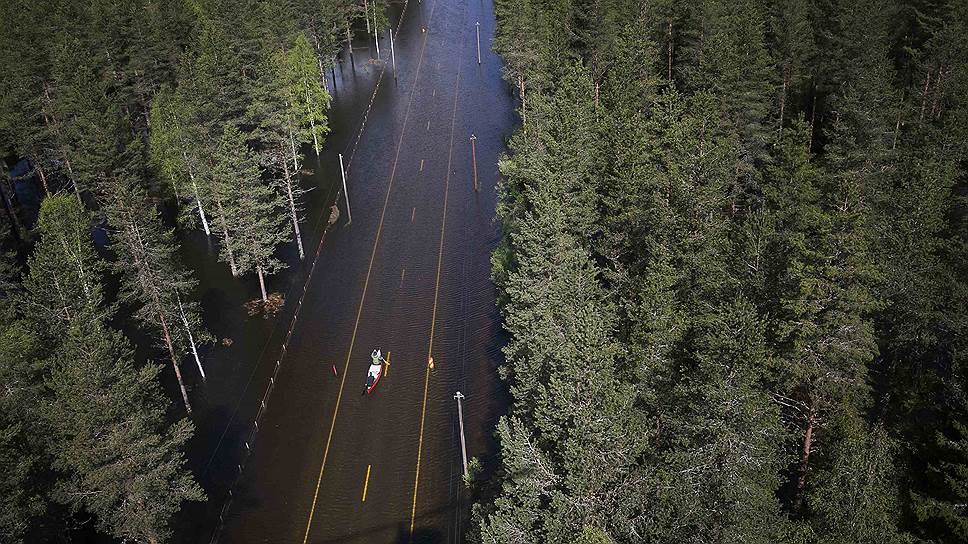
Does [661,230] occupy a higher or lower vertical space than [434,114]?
higher

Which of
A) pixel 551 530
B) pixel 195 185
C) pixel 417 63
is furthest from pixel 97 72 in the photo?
pixel 551 530

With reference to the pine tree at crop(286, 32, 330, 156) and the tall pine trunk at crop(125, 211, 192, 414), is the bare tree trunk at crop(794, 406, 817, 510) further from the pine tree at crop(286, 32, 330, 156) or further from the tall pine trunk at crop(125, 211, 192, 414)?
the pine tree at crop(286, 32, 330, 156)

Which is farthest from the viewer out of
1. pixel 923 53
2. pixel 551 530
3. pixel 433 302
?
pixel 923 53

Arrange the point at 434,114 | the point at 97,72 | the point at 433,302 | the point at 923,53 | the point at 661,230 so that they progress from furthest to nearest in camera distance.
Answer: the point at 434,114 < the point at 97,72 < the point at 923,53 < the point at 433,302 < the point at 661,230

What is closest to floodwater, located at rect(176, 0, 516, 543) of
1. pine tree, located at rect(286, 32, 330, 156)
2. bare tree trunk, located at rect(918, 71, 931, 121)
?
pine tree, located at rect(286, 32, 330, 156)

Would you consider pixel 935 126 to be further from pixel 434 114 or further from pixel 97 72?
pixel 97 72

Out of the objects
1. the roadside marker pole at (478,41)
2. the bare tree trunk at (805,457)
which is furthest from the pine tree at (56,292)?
the roadside marker pole at (478,41)

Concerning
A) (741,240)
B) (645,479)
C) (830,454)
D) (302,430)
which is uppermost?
(741,240)
